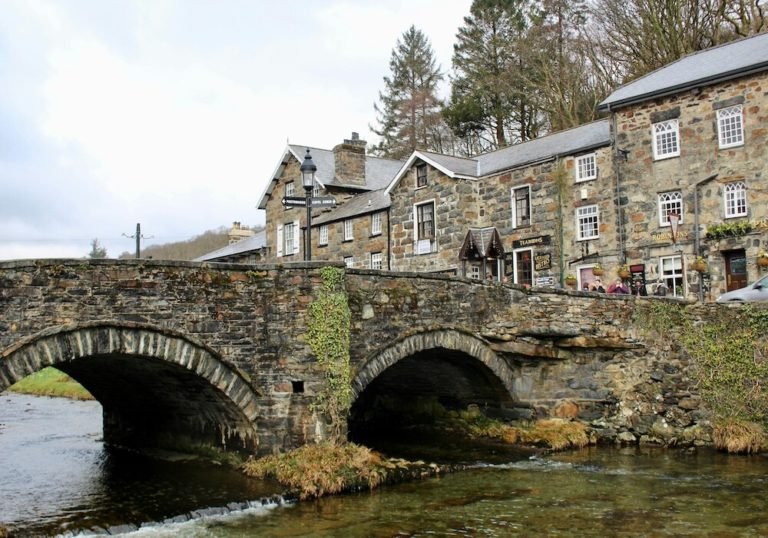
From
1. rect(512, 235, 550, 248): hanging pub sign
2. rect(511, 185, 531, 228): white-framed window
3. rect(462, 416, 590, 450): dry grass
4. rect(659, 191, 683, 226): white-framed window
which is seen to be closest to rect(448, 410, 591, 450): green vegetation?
rect(462, 416, 590, 450): dry grass

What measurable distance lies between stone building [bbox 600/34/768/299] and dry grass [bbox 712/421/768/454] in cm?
575

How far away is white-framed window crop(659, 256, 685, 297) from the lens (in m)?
23.2

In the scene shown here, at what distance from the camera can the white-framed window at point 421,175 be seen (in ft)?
97.9

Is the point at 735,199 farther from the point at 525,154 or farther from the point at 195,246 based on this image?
the point at 195,246

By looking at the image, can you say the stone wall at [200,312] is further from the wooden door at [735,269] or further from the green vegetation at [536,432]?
the wooden door at [735,269]

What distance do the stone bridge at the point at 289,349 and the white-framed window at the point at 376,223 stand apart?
11583mm

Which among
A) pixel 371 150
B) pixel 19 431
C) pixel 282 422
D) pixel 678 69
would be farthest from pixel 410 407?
pixel 371 150

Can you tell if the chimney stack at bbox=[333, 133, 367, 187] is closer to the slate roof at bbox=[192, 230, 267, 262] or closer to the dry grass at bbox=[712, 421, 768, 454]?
the slate roof at bbox=[192, 230, 267, 262]

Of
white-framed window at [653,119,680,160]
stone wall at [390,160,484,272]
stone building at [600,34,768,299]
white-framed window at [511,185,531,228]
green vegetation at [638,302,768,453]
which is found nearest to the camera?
green vegetation at [638,302,768,453]

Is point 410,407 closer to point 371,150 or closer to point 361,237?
point 361,237

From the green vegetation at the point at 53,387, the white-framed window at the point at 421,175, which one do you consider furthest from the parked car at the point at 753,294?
the green vegetation at the point at 53,387

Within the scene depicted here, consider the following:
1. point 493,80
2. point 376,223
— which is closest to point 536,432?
point 376,223

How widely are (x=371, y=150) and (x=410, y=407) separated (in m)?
31.3

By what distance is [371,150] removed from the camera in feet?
164
